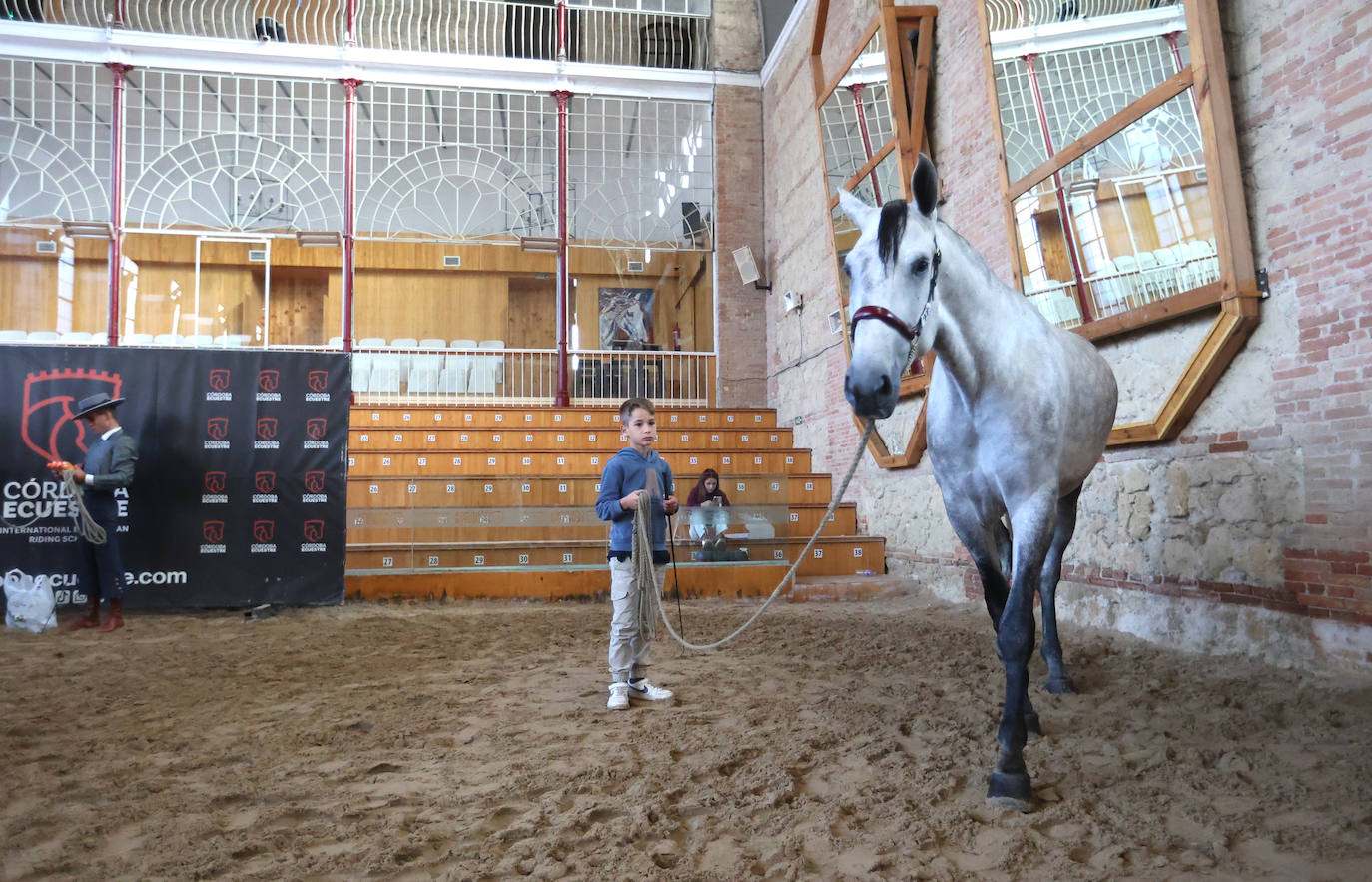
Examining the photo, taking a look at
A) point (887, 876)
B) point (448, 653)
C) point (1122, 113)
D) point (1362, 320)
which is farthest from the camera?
point (448, 653)

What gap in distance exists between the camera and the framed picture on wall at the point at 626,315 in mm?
15781

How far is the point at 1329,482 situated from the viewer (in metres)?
3.41

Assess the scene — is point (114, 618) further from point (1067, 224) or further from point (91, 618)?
point (1067, 224)

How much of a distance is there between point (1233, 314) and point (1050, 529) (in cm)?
189

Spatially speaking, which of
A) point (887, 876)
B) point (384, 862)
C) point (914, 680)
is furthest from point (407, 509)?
point (887, 876)

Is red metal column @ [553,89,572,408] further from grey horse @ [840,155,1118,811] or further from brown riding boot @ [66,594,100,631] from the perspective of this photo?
grey horse @ [840,155,1118,811]

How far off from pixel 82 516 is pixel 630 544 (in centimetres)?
444

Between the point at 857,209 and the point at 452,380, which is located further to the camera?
the point at 452,380

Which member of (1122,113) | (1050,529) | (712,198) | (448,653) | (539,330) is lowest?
(448,653)

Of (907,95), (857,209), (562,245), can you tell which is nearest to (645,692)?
(857,209)

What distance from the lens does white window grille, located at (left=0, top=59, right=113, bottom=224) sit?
34.4 ft

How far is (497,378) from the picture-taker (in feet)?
43.4

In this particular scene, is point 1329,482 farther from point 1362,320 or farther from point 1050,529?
point 1050,529

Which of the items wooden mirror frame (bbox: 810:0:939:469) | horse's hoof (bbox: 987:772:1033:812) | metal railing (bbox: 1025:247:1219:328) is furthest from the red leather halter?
wooden mirror frame (bbox: 810:0:939:469)
